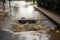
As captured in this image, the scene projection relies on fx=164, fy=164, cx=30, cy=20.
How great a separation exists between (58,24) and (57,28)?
1.73 feet

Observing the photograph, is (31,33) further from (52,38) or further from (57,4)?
(57,4)

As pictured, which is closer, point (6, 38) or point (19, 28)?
point (6, 38)

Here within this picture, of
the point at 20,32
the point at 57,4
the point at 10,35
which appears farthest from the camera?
the point at 57,4

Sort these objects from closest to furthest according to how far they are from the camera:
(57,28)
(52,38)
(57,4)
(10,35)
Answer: (52,38)
(10,35)
(57,28)
(57,4)

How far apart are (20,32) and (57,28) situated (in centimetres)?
187

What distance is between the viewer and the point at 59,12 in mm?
11578

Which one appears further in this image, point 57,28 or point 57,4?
point 57,4

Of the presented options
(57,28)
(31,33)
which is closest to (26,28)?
(31,33)

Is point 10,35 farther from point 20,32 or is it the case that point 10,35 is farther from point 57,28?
point 57,28

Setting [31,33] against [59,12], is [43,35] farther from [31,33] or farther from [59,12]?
[59,12]

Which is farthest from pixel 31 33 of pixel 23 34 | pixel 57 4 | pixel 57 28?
pixel 57 4

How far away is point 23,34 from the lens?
692 centimetres

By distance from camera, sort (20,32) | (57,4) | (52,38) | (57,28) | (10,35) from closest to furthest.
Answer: (52,38)
(10,35)
(20,32)
(57,28)
(57,4)

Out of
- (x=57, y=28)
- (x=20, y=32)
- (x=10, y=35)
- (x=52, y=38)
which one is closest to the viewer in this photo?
(x=52, y=38)
